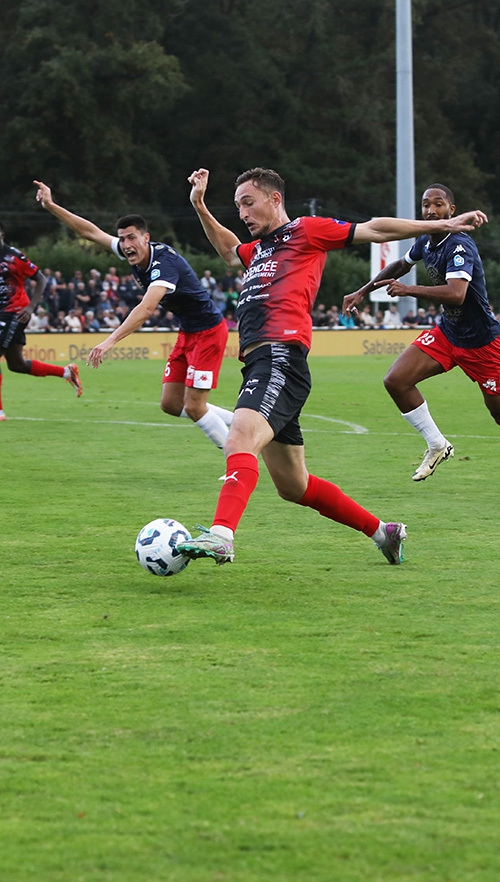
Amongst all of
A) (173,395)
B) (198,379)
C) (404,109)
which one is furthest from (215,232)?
(404,109)

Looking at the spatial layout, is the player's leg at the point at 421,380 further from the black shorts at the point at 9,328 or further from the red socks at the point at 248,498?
the black shorts at the point at 9,328

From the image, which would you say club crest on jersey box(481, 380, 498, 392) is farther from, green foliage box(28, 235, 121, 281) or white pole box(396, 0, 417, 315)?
green foliage box(28, 235, 121, 281)

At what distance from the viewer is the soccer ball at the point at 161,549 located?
6.30 metres

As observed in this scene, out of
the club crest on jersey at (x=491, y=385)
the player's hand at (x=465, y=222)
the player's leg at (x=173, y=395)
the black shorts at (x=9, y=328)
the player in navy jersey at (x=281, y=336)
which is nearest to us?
the player in navy jersey at (x=281, y=336)

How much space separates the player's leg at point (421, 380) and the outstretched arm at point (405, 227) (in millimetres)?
3498

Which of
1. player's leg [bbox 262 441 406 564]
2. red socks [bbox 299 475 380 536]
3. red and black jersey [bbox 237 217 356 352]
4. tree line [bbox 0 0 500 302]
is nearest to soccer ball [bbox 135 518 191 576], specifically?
player's leg [bbox 262 441 406 564]

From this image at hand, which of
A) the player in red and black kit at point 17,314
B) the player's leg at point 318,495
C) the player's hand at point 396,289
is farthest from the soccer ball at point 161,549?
the player in red and black kit at point 17,314

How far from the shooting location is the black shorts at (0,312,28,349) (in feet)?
48.9

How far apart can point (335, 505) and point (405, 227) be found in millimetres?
1485

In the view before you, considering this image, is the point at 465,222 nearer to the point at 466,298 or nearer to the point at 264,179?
the point at 264,179

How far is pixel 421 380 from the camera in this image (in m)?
10.1

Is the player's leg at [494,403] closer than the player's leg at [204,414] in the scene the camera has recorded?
Yes

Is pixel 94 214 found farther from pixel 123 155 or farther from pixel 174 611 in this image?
pixel 174 611

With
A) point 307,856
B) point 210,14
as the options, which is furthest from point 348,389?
point 210,14
